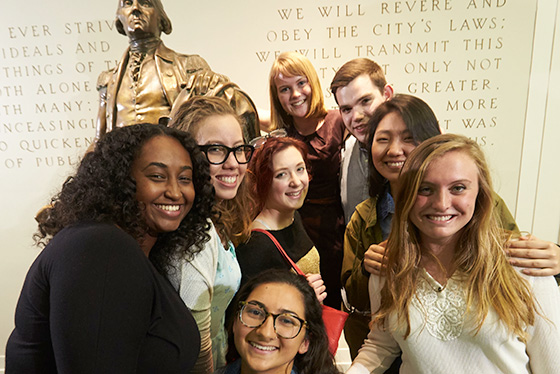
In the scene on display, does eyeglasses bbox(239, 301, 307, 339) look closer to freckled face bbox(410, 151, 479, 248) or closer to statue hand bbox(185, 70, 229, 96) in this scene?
freckled face bbox(410, 151, 479, 248)

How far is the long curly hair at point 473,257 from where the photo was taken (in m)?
1.23

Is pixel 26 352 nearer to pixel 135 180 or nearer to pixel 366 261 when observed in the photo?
pixel 135 180

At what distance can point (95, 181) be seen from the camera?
104 centimetres

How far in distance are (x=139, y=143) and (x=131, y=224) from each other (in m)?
0.25

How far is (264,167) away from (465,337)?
1.22 meters

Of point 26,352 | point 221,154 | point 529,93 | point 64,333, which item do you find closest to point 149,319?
point 64,333

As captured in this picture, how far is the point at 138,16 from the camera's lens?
89.6 inches

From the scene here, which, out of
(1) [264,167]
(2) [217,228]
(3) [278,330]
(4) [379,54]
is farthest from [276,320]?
(4) [379,54]

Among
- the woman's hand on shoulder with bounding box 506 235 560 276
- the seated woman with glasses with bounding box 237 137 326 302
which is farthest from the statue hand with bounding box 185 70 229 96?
the woman's hand on shoulder with bounding box 506 235 560 276

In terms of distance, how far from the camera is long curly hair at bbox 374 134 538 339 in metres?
1.23

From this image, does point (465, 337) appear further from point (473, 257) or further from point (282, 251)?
point (282, 251)

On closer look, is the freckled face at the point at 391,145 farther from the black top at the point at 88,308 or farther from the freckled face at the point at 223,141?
the black top at the point at 88,308

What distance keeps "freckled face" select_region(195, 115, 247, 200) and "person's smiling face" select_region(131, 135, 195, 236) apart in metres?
0.45

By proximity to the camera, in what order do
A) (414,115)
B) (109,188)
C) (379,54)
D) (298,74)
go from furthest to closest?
(379,54) < (298,74) < (414,115) < (109,188)
